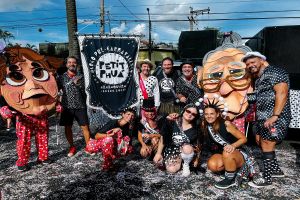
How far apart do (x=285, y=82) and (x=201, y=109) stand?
3.81ft

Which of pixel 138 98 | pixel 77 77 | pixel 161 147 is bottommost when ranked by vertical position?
pixel 161 147

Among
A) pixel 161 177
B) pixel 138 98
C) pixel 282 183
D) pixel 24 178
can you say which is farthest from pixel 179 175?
pixel 24 178

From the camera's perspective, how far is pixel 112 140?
3760mm

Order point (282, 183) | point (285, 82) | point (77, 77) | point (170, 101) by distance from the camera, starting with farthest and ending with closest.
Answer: point (170, 101) → point (77, 77) → point (282, 183) → point (285, 82)

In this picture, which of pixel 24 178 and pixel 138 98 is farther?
pixel 138 98

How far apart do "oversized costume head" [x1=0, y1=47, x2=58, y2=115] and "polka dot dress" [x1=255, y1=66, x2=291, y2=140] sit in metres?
2.83

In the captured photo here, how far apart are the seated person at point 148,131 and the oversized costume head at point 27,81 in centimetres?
136

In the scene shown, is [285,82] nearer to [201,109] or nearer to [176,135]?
[201,109]

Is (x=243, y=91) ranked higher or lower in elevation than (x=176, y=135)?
higher

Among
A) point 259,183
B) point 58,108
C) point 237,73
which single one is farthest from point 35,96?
point 259,183

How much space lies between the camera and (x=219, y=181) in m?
3.47

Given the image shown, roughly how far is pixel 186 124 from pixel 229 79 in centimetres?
89

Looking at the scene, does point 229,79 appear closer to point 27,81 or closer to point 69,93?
point 69,93

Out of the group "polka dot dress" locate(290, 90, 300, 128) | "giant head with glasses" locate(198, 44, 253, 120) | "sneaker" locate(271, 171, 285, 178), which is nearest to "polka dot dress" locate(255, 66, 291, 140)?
"giant head with glasses" locate(198, 44, 253, 120)
